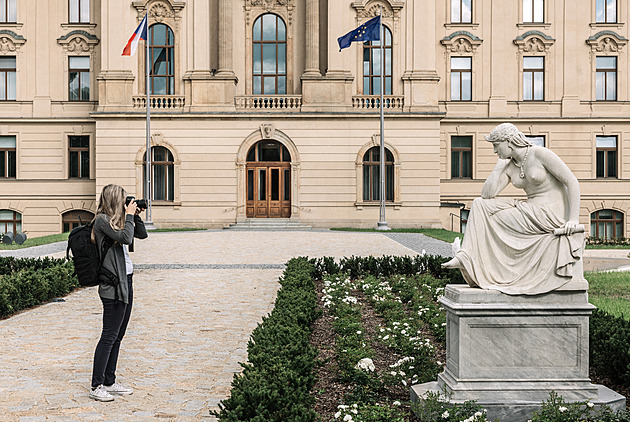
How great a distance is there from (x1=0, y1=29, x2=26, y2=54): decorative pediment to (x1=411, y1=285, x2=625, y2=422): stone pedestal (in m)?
39.2

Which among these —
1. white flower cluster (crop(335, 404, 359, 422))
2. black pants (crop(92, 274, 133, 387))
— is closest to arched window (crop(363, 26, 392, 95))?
black pants (crop(92, 274, 133, 387))

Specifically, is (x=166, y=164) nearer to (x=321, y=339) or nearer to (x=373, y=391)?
(x=321, y=339)

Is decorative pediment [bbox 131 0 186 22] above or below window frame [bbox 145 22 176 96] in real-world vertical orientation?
above

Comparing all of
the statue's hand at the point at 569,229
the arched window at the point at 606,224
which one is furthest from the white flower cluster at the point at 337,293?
the arched window at the point at 606,224

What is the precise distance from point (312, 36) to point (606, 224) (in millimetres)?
21379

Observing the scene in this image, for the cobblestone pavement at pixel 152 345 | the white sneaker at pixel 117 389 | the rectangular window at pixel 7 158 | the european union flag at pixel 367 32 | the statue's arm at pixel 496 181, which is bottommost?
the cobblestone pavement at pixel 152 345

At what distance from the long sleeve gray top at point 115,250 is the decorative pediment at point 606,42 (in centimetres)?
3864

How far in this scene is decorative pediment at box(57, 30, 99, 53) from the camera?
124 feet

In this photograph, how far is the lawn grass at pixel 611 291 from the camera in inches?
406

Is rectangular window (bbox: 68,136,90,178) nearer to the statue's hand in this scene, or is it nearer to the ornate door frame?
the ornate door frame

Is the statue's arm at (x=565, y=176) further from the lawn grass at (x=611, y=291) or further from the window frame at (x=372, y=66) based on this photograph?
the window frame at (x=372, y=66)

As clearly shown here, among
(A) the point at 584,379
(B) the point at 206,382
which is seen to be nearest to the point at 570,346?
(A) the point at 584,379

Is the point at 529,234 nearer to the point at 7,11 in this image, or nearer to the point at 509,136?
the point at 509,136

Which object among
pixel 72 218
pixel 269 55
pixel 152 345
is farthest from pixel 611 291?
pixel 72 218
